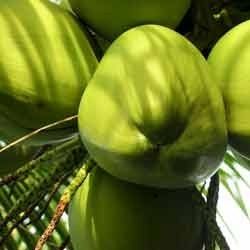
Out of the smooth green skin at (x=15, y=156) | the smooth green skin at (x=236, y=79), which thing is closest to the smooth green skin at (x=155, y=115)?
the smooth green skin at (x=236, y=79)

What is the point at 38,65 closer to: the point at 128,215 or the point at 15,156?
the point at 128,215

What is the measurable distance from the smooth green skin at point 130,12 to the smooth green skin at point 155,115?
0.09 metres

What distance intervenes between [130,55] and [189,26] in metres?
0.17

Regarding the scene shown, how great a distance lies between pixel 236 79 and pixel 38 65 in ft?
0.73

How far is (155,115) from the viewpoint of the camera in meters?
0.79

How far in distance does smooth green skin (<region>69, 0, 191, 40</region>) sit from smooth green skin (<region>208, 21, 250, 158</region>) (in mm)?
72

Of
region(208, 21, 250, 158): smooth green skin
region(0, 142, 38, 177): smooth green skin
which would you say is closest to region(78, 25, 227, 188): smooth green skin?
region(208, 21, 250, 158): smooth green skin

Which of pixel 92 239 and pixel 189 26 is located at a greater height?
pixel 189 26

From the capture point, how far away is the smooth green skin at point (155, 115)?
0.79 metres

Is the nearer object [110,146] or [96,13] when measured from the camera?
[110,146]

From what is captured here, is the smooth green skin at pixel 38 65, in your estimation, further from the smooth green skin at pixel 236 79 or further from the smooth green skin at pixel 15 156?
the smooth green skin at pixel 15 156

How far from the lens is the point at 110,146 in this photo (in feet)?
2.60

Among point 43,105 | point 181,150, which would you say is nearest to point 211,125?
point 181,150

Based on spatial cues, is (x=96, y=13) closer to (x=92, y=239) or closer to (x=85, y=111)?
(x=85, y=111)
